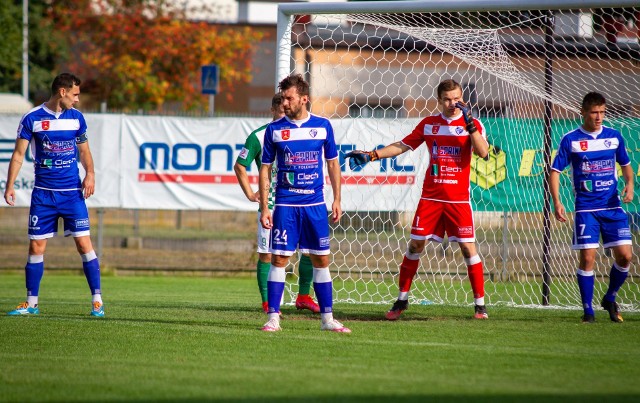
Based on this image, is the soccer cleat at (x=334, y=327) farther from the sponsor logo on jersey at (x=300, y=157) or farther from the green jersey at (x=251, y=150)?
the green jersey at (x=251, y=150)

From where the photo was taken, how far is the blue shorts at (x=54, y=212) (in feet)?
32.1

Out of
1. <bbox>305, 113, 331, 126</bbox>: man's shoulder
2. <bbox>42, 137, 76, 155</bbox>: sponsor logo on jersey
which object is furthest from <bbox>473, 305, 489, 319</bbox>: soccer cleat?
<bbox>42, 137, 76, 155</bbox>: sponsor logo on jersey

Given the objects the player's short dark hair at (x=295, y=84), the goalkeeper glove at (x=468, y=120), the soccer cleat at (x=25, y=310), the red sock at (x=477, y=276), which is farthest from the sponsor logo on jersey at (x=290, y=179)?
the soccer cleat at (x=25, y=310)

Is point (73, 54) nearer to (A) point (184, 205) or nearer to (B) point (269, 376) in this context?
(A) point (184, 205)

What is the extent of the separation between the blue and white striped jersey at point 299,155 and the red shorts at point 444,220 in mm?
1559

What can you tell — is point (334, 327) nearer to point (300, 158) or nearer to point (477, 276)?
point (300, 158)

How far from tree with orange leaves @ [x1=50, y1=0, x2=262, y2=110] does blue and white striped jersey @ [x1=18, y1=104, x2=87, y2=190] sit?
60.8 feet

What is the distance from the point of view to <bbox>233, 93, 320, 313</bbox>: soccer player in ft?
31.1

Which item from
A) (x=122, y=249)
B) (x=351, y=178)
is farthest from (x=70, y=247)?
(x=351, y=178)

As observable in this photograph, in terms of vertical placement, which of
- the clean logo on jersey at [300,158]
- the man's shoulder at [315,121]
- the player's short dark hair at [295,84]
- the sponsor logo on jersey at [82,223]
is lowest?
the sponsor logo on jersey at [82,223]

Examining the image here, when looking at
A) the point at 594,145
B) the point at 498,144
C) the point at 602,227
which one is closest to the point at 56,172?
the point at 594,145

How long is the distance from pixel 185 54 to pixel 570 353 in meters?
23.4

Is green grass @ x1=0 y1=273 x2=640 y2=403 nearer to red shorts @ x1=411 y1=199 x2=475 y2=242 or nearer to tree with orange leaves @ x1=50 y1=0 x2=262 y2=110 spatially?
red shorts @ x1=411 y1=199 x2=475 y2=242

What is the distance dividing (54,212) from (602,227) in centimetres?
591
